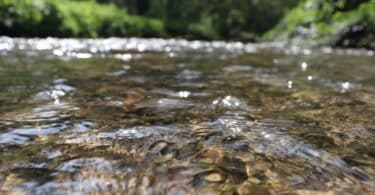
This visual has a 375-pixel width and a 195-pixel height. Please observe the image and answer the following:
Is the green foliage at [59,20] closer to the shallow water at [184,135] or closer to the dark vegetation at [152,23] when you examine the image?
the dark vegetation at [152,23]

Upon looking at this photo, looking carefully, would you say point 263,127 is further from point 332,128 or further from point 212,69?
point 212,69

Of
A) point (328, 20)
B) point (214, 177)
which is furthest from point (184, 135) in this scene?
point (328, 20)

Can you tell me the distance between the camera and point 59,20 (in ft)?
41.6

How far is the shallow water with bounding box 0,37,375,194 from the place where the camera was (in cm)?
182

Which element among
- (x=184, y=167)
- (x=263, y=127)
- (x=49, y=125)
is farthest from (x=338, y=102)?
(x=49, y=125)

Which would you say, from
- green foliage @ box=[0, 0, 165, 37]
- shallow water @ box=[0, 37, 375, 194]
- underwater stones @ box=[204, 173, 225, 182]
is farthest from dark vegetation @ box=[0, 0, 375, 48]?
underwater stones @ box=[204, 173, 225, 182]

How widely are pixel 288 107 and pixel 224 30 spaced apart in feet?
88.4

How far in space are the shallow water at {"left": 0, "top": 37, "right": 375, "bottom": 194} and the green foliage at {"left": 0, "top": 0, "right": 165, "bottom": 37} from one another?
716 centimetres

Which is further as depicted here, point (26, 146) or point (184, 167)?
point (26, 146)

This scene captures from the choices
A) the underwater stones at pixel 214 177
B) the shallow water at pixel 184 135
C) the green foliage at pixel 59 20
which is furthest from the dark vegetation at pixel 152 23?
the underwater stones at pixel 214 177

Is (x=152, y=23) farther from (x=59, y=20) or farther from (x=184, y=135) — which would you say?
(x=184, y=135)

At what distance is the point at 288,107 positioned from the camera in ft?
11.0

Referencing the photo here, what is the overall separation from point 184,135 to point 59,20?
11299 millimetres

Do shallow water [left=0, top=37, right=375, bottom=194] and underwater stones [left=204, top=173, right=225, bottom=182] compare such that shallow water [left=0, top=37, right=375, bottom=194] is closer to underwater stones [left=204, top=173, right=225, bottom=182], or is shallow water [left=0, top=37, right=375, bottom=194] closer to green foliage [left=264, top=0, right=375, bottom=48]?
underwater stones [left=204, top=173, right=225, bottom=182]
